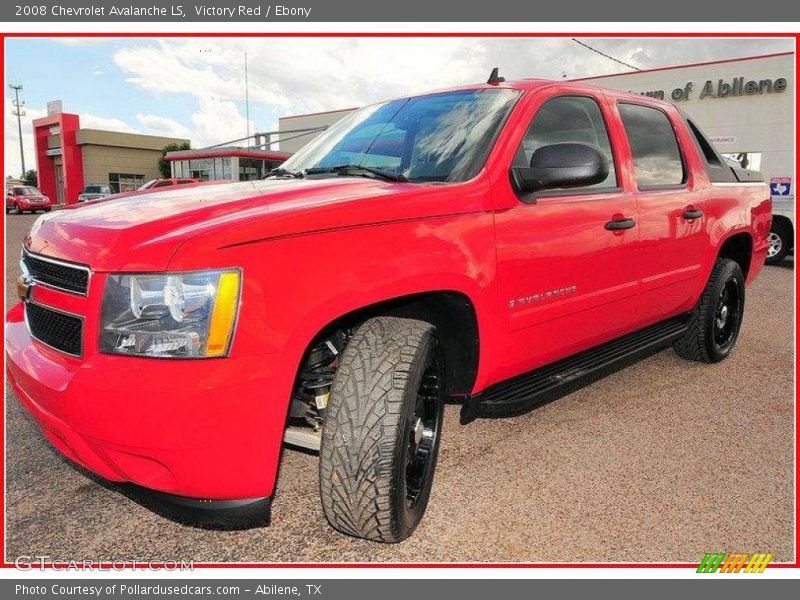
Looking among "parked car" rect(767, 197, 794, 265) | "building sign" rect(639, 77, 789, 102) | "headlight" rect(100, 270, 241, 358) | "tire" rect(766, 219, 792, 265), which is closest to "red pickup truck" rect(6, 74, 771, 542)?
"headlight" rect(100, 270, 241, 358)

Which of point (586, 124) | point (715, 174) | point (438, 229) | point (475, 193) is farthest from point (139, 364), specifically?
point (715, 174)

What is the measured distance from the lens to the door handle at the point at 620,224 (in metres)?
3.22

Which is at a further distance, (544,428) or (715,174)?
(715,174)

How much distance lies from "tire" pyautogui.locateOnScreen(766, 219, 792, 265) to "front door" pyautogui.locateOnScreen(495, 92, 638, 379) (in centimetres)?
917

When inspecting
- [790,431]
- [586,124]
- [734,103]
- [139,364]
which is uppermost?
[734,103]

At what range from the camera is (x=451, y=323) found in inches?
103

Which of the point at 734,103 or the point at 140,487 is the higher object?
the point at 734,103

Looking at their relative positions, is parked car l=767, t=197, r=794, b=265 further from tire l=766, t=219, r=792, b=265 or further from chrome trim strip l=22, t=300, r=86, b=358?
chrome trim strip l=22, t=300, r=86, b=358

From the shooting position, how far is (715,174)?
4445 millimetres

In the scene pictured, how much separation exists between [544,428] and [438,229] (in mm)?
1702

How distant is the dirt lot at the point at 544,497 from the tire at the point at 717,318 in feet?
2.02

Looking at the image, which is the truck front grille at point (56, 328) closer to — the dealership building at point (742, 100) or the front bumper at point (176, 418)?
the front bumper at point (176, 418)

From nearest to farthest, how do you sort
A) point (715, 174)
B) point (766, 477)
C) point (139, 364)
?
1. point (139, 364)
2. point (766, 477)
3. point (715, 174)

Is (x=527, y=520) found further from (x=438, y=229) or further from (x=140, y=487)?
(x=140, y=487)
